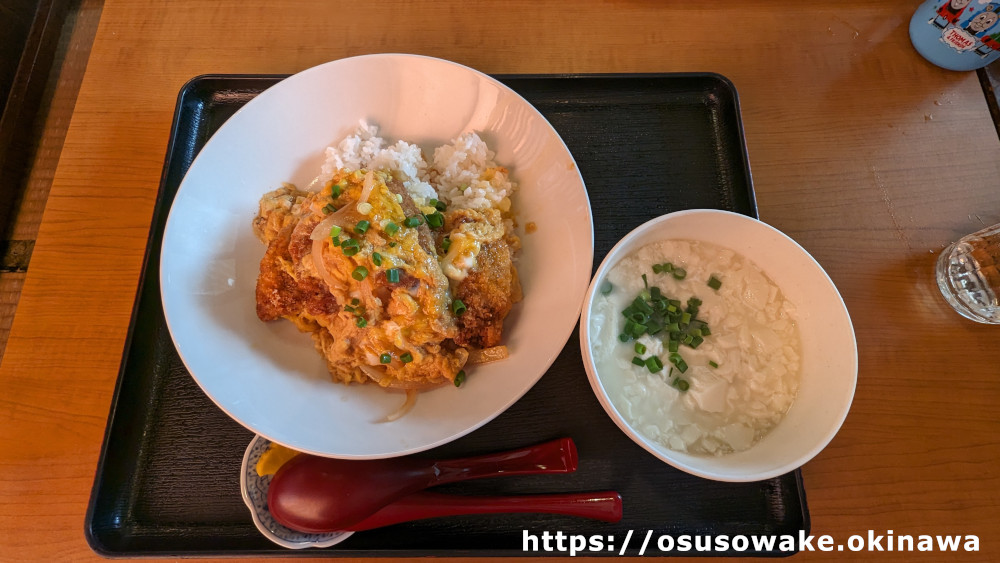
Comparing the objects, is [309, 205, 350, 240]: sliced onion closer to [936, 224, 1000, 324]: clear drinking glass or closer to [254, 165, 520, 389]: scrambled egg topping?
[254, 165, 520, 389]: scrambled egg topping

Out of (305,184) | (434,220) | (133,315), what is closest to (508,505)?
(434,220)

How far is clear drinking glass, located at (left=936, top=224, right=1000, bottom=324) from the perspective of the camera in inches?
69.8

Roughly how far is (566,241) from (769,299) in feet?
2.00

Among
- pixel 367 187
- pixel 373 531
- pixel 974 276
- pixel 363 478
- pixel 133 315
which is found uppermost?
pixel 367 187

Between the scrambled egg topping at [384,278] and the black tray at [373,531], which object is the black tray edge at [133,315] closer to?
the black tray at [373,531]

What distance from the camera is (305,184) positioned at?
1821 millimetres

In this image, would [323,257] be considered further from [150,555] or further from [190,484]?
[150,555]

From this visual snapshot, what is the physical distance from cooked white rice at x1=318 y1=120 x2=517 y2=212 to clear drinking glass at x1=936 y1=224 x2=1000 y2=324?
1.63 m

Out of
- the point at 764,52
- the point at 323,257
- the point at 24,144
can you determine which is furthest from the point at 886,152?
the point at 24,144

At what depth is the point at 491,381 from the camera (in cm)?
154

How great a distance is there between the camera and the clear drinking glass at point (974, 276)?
1772 mm

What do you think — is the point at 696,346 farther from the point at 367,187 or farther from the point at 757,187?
the point at 367,187

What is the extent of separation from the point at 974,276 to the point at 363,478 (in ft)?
7.25

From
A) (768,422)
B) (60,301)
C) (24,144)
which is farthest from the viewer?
(24,144)
